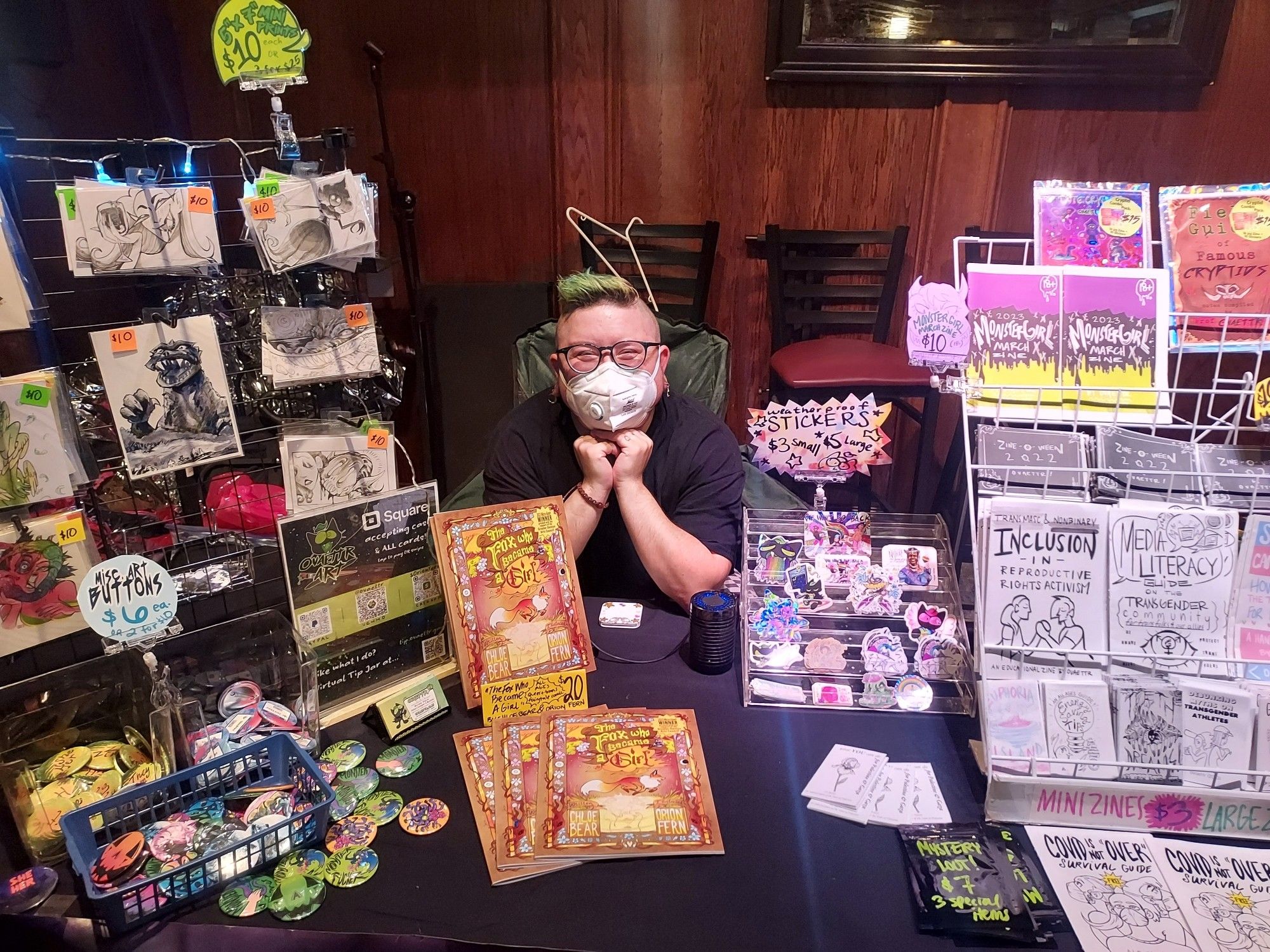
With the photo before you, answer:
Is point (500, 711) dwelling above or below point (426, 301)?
below

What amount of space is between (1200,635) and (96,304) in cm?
308

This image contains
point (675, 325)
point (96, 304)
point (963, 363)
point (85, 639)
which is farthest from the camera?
point (96, 304)

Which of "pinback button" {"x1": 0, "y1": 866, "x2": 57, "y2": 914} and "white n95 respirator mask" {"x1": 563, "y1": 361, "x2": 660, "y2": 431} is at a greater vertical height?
"white n95 respirator mask" {"x1": 563, "y1": 361, "x2": 660, "y2": 431}

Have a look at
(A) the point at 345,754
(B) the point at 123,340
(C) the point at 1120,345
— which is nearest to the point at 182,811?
(A) the point at 345,754

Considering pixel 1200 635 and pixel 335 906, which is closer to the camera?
pixel 335 906

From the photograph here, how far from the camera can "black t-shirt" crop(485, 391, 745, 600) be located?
1.71 m

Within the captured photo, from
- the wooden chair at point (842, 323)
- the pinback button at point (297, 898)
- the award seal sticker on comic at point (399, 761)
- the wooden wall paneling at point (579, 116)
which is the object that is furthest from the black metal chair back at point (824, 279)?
the pinback button at point (297, 898)

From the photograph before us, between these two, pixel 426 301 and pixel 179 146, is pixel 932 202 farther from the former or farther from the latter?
pixel 179 146

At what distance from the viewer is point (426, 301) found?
329 centimetres

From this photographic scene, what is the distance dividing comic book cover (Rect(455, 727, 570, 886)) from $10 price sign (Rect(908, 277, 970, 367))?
0.83m

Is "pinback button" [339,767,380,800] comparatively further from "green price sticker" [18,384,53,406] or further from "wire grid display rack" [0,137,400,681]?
"green price sticker" [18,384,53,406]

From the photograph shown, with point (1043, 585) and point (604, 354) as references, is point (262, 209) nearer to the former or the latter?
point (604, 354)

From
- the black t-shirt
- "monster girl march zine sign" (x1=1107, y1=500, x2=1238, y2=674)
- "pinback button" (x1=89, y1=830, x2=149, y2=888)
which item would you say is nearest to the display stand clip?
the black t-shirt

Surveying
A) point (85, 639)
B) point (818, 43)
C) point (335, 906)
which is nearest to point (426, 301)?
point (818, 43)
